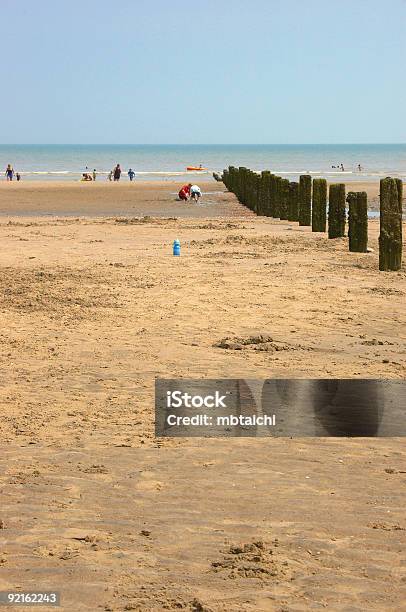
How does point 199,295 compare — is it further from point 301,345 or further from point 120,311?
point 301,345

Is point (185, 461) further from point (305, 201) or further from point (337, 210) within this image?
point (305, 201)

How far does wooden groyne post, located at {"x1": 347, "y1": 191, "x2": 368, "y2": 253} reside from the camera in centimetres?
1820

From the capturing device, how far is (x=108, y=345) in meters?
10.2

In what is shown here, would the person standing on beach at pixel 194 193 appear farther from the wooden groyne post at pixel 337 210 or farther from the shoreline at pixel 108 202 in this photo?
the wooden groyne post at pixel 337 210

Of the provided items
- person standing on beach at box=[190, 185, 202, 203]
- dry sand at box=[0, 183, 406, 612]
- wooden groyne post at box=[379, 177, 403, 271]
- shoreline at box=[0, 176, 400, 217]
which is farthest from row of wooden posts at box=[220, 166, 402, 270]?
person standing on beach at box=[190, 185, 202, 203]

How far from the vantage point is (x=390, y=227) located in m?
15.9

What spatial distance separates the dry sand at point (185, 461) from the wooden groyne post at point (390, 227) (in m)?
0.74

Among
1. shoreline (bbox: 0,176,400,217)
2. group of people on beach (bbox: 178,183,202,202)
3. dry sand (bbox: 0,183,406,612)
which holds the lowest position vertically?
dry sand (bbox: 0,183,406,612)

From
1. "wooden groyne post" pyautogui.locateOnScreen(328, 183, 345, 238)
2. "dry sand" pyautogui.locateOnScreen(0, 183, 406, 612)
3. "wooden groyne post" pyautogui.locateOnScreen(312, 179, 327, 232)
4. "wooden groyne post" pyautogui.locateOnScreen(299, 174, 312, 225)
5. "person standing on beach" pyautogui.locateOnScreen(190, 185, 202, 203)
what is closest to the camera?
"dry sand" pyautogui.locateOnScreen(0, 183, 406, 612)

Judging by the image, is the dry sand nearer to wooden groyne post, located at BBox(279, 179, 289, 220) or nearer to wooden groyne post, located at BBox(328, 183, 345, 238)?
wooden groyne post, located at BBox(328, 183, 345, 238)

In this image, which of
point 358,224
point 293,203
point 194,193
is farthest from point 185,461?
point 194,193

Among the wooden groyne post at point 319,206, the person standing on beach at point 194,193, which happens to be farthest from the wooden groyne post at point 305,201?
the person standing on beach at point 194,193

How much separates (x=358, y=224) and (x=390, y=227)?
7.49 feet

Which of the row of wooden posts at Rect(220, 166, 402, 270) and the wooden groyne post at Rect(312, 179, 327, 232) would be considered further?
the wooden groyne post at Rect(312, 179, 327, 232)
